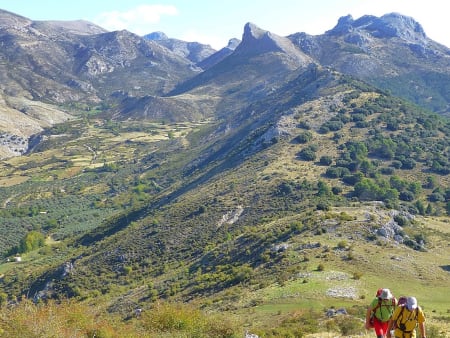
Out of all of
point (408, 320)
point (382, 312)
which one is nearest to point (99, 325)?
point (382, 312)

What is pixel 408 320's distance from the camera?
13.6 metres

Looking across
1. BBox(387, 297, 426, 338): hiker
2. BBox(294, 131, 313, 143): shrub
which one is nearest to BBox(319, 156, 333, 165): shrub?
BBox(294, 131, 313, 143): shrub

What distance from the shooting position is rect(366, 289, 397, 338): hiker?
1491cm

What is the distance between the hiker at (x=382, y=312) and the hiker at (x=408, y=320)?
1.01m

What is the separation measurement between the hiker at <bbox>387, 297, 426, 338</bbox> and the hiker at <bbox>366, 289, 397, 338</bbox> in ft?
3.31

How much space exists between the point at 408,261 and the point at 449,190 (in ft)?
124

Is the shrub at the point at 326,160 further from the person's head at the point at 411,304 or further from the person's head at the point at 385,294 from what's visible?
the person's head at the point at 411,304

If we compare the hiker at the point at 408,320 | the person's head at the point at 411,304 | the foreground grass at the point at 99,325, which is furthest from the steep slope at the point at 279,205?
the person's head at the point at 411,304

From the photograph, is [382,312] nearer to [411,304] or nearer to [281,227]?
[411,304]

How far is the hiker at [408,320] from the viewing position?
529 inches

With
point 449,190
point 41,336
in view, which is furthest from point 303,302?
point 449,190

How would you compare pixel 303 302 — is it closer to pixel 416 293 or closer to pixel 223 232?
pixel 416 293

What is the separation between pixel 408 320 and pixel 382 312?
147 cm

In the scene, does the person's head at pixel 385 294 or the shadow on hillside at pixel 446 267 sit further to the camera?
the shadow on hillside at pixel 446 267
